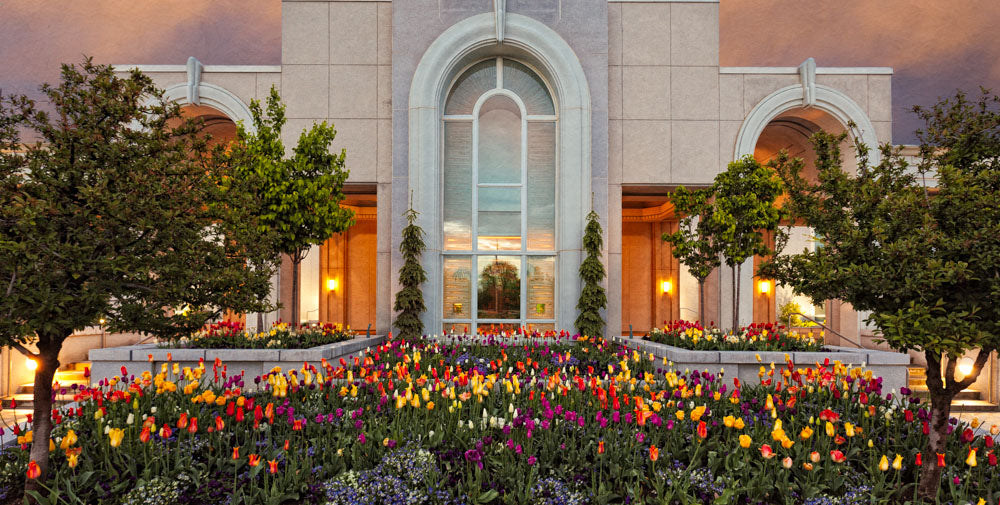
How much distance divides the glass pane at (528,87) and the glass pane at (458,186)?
1645 millimetres

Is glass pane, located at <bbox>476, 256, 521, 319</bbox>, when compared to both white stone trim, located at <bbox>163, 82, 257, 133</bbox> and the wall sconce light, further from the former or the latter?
the wall sconce light

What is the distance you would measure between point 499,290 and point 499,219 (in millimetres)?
1913

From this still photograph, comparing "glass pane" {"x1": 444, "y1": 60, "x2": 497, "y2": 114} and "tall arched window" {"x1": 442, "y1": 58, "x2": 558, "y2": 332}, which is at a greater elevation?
"glass pane" {"x1": 444, "y1": 60, "x2": 497, "y2": 114}

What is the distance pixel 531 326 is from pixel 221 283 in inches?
361

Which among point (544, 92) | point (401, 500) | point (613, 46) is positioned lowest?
point (401, 500)

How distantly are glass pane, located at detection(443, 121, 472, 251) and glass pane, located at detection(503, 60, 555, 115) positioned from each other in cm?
165

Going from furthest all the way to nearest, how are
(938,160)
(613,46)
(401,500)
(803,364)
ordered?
(613,46) → (803,364) → (938,160) → (401,500)

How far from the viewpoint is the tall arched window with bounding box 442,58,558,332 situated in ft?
42.7

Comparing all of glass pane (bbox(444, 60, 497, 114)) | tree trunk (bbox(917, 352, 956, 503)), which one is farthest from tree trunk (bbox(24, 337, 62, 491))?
glass pane (bbox(444, 60, 497, 114))

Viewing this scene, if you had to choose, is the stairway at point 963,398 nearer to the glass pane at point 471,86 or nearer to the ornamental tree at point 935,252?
the ornamental tree at point 935,252

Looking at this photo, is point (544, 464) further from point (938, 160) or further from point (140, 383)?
point (140, 383)

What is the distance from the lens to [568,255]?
12578 mm

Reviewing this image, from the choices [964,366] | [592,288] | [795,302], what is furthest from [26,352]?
[795,302]

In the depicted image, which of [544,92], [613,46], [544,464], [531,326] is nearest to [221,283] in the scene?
[544,464]
